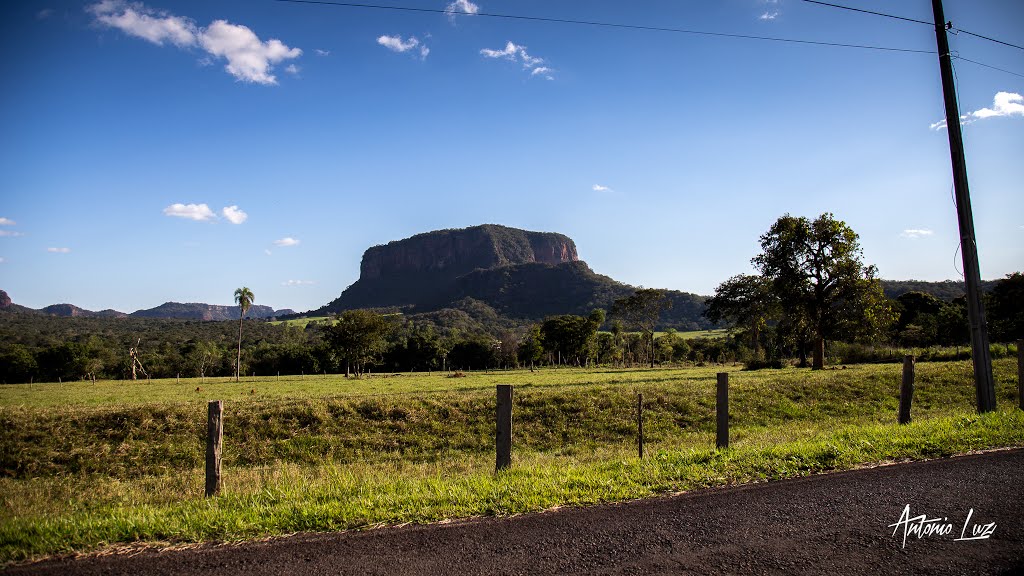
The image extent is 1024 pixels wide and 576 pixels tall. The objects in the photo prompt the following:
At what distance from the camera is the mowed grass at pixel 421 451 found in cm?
576

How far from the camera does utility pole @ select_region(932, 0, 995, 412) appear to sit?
1111cm

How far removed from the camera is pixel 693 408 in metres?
18.7

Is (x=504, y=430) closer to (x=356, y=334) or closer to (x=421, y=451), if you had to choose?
(x=421, y=451)

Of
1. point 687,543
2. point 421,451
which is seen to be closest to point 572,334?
point 421,451

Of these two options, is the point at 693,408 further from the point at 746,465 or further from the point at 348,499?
the point at 348,499

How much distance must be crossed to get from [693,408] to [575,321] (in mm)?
75233

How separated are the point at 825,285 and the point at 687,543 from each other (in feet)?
121

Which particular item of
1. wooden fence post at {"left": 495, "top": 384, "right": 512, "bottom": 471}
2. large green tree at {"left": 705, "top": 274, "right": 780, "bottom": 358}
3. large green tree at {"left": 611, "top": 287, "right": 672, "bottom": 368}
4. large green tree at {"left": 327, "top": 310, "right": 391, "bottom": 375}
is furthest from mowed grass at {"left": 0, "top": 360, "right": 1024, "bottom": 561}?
large green tree at {"left": 611, "top": 287, "right": 672, "bottom": 368}

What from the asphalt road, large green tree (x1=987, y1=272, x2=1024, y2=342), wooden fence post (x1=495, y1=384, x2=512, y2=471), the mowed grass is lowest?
the mowed grass

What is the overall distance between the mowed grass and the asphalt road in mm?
491

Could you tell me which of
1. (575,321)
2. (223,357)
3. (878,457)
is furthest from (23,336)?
(878,457)

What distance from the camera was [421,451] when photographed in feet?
51.5

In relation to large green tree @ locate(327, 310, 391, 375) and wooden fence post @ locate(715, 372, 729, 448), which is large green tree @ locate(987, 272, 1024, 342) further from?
large green tree @ locate(327, 310, 391, 375)

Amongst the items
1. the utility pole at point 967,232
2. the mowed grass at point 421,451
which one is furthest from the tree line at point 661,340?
the utility pole at point 967,232
